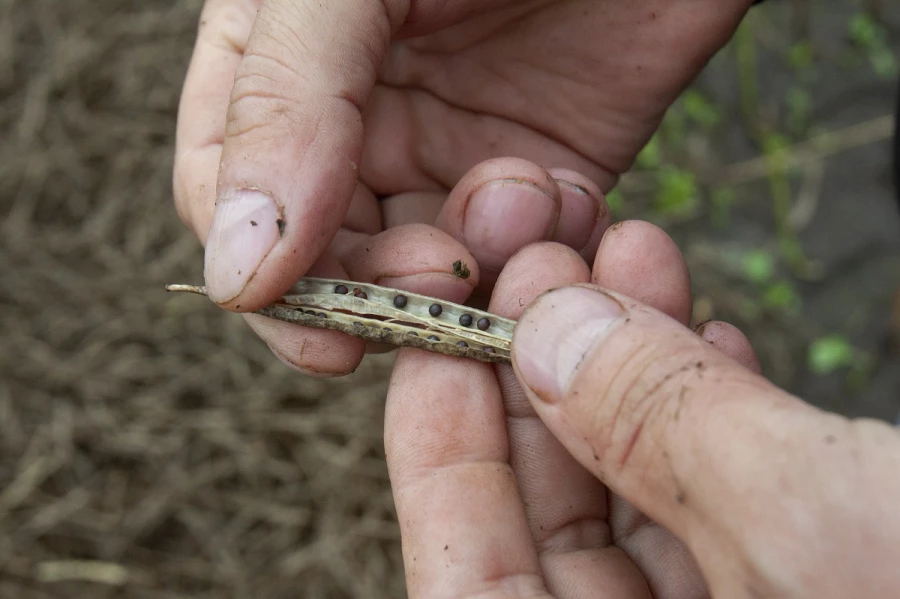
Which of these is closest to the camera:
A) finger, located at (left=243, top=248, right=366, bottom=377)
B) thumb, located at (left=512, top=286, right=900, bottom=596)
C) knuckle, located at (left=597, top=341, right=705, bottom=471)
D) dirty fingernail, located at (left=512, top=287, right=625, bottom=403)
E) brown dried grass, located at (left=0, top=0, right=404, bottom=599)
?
thumb, located at (left=512, top=286, right=900, bottom=596)

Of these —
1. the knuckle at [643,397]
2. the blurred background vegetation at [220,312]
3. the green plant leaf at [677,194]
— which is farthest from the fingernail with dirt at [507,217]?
the green plant leaf at [677,194]

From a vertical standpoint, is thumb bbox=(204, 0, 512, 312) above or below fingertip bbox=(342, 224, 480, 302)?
above

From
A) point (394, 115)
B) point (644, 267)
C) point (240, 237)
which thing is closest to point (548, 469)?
point (644, 267)

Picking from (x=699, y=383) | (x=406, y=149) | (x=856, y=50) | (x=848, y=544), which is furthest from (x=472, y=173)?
(x=856, y=50)

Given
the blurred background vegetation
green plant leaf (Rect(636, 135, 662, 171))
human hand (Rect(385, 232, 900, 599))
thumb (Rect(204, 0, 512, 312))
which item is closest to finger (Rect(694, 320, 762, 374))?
human hand (Rect(385, 232, 900, 599))

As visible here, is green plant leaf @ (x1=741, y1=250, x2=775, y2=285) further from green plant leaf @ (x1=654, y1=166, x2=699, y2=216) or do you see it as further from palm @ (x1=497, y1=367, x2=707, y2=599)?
palm @ (x1=497, y1=367, x2=707, y2=599)

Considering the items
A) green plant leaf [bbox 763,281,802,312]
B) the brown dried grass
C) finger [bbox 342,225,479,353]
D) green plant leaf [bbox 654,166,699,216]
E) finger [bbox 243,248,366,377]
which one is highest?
finger [bbox 342,225,479,353]

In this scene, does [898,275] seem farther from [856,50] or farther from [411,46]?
[411,46]

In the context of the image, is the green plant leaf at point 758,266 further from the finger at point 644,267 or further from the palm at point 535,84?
the finger at point 644,267
